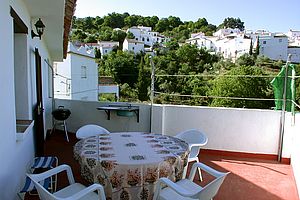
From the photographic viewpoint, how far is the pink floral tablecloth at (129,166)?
7.37ft

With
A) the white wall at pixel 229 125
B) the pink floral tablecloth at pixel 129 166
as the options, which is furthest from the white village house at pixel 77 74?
the pink floral tablecloth at pixel 129 166

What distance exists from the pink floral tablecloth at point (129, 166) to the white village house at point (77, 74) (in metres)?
11.0

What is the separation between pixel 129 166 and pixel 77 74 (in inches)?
550

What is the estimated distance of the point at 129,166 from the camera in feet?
7.30

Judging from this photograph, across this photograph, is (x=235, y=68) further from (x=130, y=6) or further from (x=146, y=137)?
(x=130, y=6)

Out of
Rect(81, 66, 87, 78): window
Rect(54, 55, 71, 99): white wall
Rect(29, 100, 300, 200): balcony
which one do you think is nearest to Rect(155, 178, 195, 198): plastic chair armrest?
Rect(29, 100, 300, 200): balcony

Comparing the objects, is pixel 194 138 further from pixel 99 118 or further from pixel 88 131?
pixel 99 118

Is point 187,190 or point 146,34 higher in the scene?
point 146,34

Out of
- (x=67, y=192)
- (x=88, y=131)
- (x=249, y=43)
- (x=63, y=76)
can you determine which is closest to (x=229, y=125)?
(x=88, y=131)

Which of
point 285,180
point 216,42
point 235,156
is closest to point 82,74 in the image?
point 235,156

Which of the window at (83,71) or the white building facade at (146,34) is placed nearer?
the window at (83,71)

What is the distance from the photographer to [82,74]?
16.3 metres

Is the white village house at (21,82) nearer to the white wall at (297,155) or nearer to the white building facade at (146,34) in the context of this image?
the white wall at (297,155)

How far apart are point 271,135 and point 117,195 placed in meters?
3.46
